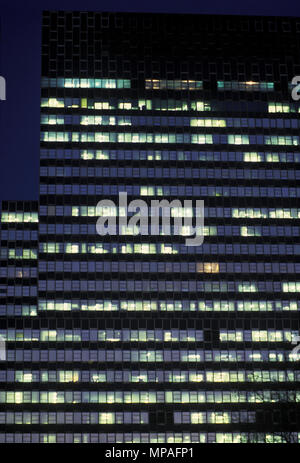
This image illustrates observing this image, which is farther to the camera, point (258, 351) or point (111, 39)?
point (111, 39)

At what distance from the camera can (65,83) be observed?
547 ft

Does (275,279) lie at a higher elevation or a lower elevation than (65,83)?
lower

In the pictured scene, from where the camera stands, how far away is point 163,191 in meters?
162

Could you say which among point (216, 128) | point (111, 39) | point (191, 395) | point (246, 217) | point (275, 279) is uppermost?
point (111, 39)

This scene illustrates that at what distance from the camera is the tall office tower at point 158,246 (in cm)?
15175

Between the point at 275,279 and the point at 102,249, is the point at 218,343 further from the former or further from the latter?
the point at 102,249

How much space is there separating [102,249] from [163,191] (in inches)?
755

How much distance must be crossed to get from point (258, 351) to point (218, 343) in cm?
897

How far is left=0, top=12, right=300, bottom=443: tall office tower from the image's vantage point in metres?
152

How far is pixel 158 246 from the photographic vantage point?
160 m
